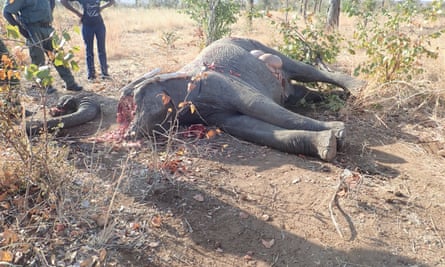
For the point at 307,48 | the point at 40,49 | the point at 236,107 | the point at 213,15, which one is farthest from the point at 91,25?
the point at 236,107

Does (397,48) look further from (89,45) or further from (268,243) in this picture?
(89,45)

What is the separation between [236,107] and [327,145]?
1004 mm

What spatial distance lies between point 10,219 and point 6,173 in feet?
Result: 1.08

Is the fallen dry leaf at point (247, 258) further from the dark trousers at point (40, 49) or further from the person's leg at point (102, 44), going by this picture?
the person's leg at point (102, 44)

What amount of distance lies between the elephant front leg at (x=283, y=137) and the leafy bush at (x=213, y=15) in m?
3.81

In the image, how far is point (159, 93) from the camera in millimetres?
3592

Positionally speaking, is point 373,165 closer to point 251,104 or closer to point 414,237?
point 414,237

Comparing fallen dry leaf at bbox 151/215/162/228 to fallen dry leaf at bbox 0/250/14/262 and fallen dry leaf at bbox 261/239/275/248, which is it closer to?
fallen dry leaf at bbox 261/239/275/248

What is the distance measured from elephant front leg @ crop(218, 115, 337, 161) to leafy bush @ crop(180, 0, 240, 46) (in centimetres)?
381

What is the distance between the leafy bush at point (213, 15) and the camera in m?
7.14

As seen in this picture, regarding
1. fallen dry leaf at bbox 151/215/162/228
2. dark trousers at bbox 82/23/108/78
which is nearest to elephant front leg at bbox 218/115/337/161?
fallen dry leaf at bbox 151/215/162/228

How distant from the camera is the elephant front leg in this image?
127 inches

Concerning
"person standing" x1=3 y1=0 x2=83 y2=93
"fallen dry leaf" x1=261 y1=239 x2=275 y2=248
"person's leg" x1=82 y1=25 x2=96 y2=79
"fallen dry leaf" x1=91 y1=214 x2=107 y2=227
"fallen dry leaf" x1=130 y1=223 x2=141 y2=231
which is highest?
"person standing" x1=3 y1=0 x2=83 y2=93

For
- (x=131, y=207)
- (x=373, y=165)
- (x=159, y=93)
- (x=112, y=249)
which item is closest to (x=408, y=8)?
(x=373, y=165)
